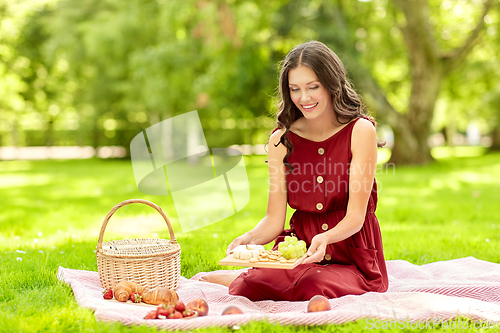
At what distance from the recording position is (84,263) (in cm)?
437

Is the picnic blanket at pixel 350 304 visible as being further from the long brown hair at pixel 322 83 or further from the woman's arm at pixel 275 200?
the long brown hair at pixel 322 83

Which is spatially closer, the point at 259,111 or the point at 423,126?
the point at 423,126

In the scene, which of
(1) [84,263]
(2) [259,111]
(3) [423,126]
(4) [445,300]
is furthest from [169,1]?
(4) [445,300]

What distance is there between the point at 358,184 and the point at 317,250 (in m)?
0.54

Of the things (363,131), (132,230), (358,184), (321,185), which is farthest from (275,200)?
(132,230)

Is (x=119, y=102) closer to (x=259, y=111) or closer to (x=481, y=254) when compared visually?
(x=259, y=111)

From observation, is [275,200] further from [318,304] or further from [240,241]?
[318,304]

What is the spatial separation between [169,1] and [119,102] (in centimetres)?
1092

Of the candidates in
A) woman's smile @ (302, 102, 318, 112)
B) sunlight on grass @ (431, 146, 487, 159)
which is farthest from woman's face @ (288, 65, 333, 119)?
sunlight on grass @ (431, 146, 487, 159)

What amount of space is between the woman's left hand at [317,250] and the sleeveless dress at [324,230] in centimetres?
25

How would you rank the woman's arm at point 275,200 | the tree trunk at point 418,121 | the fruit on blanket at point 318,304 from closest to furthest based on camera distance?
the fruit on blanket at point 318,304
the woman's arm at point 275,200
the tree trunk at point 418,121

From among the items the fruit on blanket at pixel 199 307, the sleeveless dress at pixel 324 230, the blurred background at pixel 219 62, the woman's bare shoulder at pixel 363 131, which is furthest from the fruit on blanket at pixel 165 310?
the blurred background at pixel 219 62

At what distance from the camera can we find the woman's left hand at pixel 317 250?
2.85m

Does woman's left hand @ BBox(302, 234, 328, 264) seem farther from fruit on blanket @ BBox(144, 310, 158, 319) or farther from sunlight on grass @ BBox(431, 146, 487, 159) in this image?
sunlight on grass @ BBox(431, 146, 487, 159)
